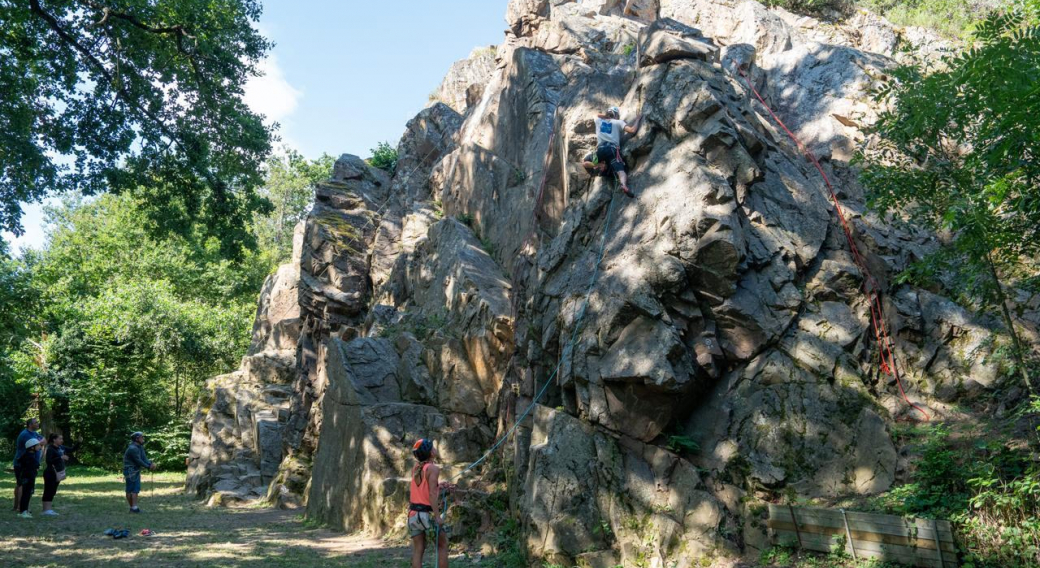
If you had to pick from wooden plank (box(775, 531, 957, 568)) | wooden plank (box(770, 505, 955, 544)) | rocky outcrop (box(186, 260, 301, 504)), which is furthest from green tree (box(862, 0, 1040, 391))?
rocky outcrop (box(186, 260, 301, 504))

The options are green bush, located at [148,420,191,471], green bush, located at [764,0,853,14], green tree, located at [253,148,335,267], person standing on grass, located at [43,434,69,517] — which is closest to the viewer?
person standing on grass, located at [43,434,69,517]

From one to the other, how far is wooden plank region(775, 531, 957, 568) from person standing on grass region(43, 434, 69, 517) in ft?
45.4

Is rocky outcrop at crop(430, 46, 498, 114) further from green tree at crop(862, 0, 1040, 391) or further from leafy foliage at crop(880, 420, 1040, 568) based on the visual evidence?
leafy foliage at crop(880, 420, 1040, 568)

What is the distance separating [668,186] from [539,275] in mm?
2784

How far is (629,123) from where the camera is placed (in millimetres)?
12922

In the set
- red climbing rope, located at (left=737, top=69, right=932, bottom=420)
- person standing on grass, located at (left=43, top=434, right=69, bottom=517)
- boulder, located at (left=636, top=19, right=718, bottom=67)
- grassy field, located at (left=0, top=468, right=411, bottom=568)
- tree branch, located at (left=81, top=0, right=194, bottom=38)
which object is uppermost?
tree branch, located at (left=81, top=0, right=194, bottom=38)

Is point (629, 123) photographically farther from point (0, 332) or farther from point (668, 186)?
point (0, 332)

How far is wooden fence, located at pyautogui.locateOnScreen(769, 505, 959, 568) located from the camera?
6996mm

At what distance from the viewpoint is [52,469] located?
45.4ft

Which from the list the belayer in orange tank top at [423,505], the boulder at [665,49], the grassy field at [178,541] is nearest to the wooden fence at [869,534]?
the belayer in orange tank top at [423,505]

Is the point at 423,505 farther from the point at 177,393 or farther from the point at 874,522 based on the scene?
the point at 177,393

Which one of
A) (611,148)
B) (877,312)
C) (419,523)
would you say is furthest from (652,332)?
(419,523)

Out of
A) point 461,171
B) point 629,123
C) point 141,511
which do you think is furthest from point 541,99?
point 141,511

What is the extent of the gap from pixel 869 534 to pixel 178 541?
11.0m
